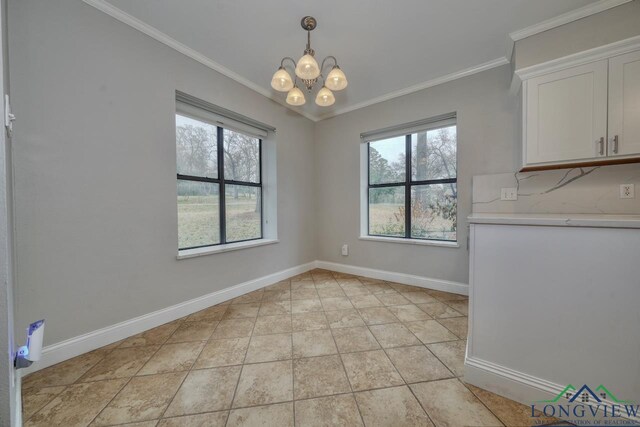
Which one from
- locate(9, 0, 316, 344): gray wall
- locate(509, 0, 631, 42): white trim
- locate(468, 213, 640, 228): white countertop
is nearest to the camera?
locate(468, 213, 640, 228): white countertop

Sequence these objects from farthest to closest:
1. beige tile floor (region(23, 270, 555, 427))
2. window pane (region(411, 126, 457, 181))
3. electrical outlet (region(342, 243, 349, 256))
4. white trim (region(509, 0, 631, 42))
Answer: electrical outlet (region(342, 243, 349, 256)), window pane (region(411, 126, 457, 181)), white trim (region(509, 0, 631, 42)), beige tile floor (region(23, 270, 555, 427))

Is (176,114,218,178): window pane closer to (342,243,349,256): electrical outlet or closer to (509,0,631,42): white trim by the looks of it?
(342,243,349,256): electrical outlet

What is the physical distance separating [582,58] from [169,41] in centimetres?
350

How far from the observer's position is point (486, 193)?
7.86 feet

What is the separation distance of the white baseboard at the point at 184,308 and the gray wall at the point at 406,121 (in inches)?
4.1

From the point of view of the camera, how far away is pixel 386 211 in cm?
347

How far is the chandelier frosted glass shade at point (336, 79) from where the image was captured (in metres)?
1.89

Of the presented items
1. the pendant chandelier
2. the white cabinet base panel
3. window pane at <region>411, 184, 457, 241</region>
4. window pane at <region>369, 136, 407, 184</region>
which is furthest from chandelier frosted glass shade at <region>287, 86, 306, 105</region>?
window pane at <region>411, 184, 457, 241</region>

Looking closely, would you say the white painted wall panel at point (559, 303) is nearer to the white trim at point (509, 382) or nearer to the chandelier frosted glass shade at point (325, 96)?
the white trim at point (509, 382)

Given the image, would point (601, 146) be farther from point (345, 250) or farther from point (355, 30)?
point (345, 250)

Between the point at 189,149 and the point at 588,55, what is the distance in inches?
142

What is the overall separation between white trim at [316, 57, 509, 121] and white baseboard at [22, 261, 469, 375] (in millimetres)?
2430

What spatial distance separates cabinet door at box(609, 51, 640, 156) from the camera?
1.66m

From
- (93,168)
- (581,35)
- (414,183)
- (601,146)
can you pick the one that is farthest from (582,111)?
(93,168)
